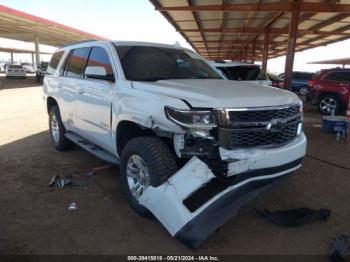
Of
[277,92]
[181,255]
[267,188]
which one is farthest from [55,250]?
[277,92]

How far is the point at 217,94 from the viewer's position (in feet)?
11.8

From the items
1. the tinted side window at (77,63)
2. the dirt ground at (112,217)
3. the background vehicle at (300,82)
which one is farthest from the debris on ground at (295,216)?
the background vehicle at (300,82)

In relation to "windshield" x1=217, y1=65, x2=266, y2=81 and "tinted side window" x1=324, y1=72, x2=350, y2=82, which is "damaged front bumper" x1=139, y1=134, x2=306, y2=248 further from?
"tinted side window" x1=324, y1=72, x2=350, y2=82

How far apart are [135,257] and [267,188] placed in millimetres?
1544

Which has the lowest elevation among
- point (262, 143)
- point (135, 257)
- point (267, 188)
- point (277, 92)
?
point (135, 257)

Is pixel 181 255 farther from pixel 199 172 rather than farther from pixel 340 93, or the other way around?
pixel 340 93

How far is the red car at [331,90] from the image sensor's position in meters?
14.0

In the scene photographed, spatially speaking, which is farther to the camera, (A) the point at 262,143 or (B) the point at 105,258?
(A) the point at 262,143

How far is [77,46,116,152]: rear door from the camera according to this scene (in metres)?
4.61

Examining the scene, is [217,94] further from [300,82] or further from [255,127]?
[300,82]

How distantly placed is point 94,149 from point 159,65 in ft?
5.37

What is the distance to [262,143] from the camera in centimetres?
363

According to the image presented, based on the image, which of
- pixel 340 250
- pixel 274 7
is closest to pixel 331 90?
pixel 274 7

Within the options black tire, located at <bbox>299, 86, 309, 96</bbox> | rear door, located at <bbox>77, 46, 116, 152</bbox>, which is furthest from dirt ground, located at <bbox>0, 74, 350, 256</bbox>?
black tire, located at <bbox>299, 86, 309, 96</bbox>
